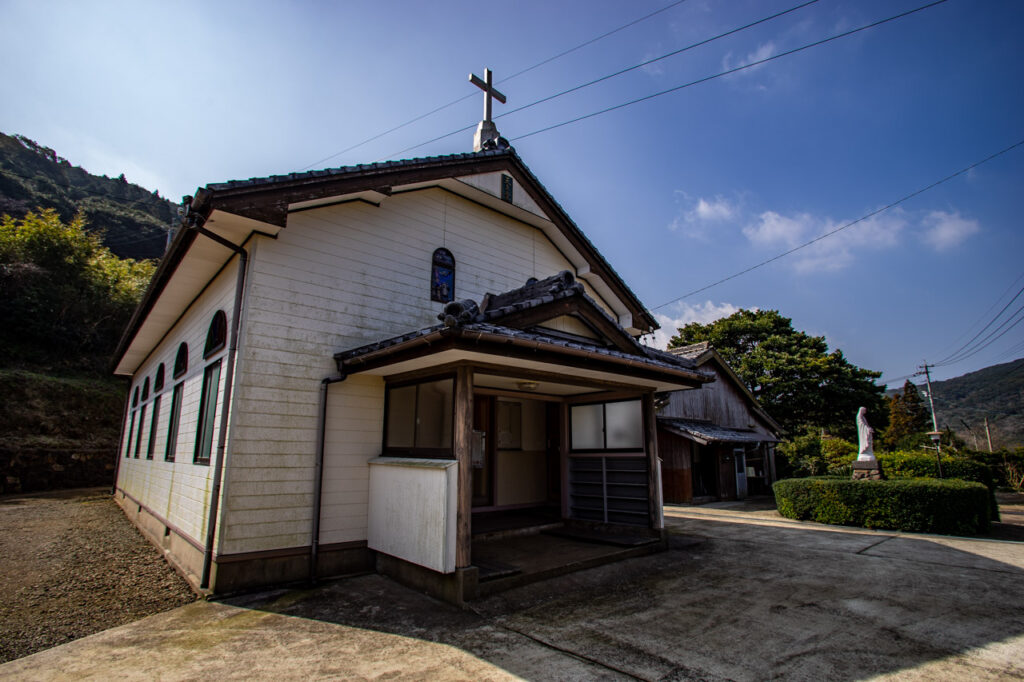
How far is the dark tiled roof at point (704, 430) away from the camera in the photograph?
1559 cm

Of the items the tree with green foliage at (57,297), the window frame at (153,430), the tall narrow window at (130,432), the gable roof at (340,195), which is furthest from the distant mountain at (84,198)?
the gable roof at (340,195)

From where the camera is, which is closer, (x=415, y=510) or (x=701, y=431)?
(x=415, y=510)

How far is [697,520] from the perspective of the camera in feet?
37.4

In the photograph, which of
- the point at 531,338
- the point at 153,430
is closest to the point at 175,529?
the point at 153,430

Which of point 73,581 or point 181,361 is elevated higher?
point 181,361

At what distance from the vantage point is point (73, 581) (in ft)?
19.5

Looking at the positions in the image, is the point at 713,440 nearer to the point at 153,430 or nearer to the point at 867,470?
the point at 867,470

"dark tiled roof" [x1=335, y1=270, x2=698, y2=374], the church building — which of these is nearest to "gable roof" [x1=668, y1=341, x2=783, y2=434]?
the church building

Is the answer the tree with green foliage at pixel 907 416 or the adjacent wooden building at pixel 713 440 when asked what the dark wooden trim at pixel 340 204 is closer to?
the adjacent wooden building at pixel 713 440

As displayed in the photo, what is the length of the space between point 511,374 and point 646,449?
2.97 metres

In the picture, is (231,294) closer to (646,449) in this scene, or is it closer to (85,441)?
(646,449)

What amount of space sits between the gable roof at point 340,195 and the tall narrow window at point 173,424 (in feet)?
5.51

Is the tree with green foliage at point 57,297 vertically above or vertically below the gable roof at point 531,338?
above

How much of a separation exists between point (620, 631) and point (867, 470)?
35.4 ft
